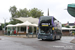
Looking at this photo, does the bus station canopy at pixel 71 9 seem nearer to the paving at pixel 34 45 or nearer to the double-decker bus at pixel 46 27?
the paving at pixel 34 45

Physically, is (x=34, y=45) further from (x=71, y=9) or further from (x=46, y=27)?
(x=46, y=27)

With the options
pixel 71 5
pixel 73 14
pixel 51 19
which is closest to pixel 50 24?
pixel 51 19

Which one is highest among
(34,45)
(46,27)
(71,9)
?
(71,9)

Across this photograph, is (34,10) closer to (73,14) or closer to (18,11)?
(18,11)

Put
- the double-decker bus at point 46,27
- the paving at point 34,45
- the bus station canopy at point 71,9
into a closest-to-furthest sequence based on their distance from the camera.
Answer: the paving at point 34,45, the bus station canopy at point 71,9, the double-decker bus at point 46,27

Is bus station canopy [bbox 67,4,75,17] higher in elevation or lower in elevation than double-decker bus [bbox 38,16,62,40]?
higher

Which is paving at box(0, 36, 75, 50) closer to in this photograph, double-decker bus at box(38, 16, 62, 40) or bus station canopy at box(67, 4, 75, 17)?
bus station canopy at box(67, 4, 75, 17)

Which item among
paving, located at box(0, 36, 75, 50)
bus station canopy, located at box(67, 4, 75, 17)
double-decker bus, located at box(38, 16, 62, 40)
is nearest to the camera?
paving, located at box(0, 36, 75, 50)

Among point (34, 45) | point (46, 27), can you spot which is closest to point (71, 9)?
point (34, 45)

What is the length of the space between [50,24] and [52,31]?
123 centimetres

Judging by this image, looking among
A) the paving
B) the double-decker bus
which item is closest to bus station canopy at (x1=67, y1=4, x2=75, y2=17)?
the paving

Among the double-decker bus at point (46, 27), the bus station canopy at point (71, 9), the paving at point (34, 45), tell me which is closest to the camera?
the paving at point (34, 45)

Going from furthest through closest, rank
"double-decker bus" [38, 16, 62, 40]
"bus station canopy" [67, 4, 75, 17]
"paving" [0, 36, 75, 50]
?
"double-decker bus" [38, 16, 62, 40] < "bus station canopy" [67, 4, 75, 17] < "paving" [0, 36, 75, 50]

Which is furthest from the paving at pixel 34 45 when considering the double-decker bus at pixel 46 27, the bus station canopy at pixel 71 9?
the double-decker bus at pixel 46 27
